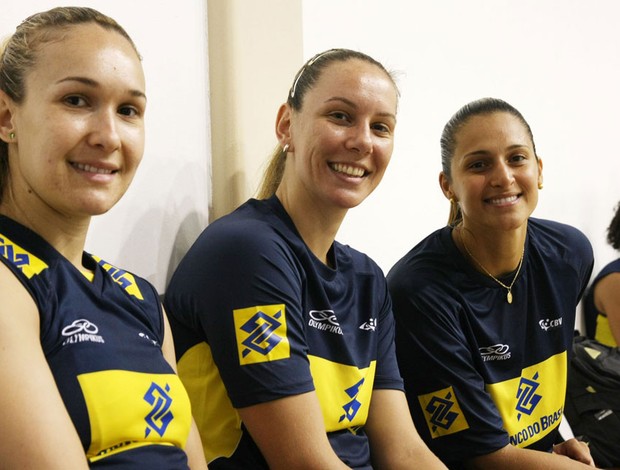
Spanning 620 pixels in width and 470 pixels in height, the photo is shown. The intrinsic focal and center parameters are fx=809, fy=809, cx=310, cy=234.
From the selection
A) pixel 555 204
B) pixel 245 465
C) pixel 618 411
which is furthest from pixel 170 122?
A: pixel 555 204

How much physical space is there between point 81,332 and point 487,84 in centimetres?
207

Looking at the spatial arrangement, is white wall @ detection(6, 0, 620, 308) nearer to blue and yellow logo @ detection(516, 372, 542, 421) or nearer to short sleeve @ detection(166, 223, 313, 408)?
short sleeve @ detection(166, 223, 313, 408)

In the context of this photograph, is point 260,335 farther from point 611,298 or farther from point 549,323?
point 611,298

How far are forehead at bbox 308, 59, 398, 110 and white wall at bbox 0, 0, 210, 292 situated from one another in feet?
1.00

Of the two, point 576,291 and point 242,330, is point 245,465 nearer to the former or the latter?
point 242,330

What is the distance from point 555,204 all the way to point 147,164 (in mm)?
1982

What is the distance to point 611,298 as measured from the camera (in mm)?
2809

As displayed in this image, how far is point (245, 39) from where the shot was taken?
5.99 feet

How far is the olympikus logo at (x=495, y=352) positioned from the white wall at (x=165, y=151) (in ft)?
2.31

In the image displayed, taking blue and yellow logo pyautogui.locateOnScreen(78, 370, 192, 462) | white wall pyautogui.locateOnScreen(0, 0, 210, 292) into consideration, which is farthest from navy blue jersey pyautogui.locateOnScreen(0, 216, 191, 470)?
white wall pyautogui.locateOnScreen(0, 0, 210, 292)

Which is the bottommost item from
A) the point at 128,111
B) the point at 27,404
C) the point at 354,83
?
the point at 27,404

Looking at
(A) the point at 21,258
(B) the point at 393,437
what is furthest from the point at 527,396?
(A) the point at 21,258

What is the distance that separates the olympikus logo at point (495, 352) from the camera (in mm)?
1863

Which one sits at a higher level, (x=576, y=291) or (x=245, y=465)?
(x=576, y=291)
